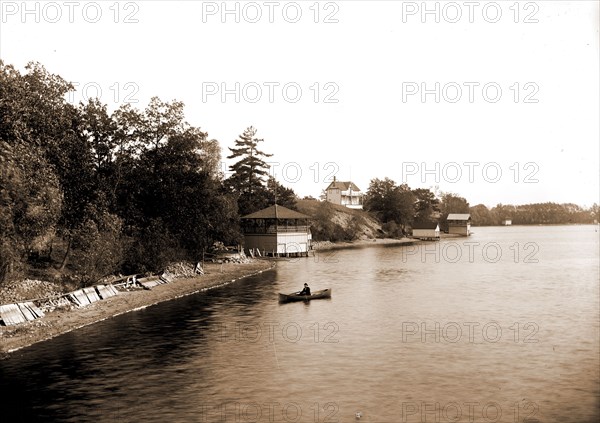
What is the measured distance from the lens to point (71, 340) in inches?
1209

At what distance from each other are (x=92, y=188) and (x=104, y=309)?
1396 centimetres

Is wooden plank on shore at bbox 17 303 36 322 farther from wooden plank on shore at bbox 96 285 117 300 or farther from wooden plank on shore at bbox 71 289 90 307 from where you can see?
wooden plank on shore at bbox 96 285 117 300

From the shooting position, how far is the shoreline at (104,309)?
2986 cm

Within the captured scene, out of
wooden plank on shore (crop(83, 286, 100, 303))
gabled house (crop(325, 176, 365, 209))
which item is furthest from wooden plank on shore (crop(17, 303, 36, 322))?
gabled house (crop(325, 176, 365, 209))

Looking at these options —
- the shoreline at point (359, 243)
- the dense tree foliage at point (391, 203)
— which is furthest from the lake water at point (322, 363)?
the dense tree foliage at point (391, 203)

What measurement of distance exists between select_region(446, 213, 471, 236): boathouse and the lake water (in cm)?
14461

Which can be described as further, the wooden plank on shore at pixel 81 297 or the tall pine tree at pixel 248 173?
the tall pine tree at pixel 248 173

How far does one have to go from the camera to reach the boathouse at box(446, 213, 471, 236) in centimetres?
18950

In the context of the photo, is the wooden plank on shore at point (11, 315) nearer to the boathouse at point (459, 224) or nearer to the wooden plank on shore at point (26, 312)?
the wooden plank on shore at point (26, 312)

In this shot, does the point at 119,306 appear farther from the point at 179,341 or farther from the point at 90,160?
the point at 90,160

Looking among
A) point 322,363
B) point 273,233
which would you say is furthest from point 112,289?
point 273,233

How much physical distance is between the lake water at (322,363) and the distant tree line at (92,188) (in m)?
7.27

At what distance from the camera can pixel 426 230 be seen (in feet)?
540

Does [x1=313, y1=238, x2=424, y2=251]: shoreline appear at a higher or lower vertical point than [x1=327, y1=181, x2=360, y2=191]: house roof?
lower
